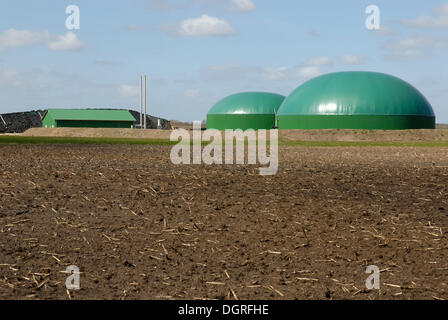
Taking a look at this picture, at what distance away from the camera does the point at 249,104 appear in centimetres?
7462

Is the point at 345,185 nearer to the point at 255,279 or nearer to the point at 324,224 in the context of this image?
the point at 324,224

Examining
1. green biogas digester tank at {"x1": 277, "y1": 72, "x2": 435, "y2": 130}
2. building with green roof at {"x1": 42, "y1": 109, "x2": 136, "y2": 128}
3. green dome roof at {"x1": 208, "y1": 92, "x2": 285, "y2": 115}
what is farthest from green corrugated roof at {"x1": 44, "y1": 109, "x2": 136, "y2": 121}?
green biogas digester tank at {"x1": 277, "y1": 72, "x2": 435, "y2": 130}

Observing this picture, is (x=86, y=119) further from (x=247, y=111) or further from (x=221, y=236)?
(x=221, y=236)

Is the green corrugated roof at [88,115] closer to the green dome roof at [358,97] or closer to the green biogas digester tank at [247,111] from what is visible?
the green biogas digester tank at [247,111]

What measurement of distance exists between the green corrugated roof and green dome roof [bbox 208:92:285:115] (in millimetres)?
19275

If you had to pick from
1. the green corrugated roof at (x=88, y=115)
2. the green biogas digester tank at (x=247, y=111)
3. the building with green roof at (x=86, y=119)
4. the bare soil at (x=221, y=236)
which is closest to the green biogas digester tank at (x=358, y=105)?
the green biogas digester tank at (x=247, y=111)

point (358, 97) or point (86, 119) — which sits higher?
point (358, 97)

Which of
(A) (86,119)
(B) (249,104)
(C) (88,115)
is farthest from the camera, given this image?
(C) (88,115)

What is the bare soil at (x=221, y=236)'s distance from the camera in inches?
276

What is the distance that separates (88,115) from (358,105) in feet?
163

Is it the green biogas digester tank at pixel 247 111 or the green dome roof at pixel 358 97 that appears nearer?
the green dome roof at pixel 358 97

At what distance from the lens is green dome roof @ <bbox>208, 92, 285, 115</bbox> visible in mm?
74000

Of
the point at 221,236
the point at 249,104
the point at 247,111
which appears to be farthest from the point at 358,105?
the point at 221,236

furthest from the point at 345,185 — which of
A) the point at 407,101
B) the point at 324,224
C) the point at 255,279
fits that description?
the point at 407,101
